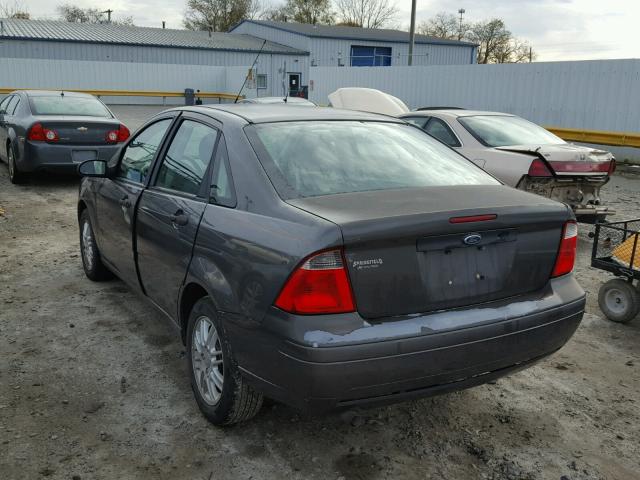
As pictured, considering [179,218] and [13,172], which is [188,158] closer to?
[179,218]

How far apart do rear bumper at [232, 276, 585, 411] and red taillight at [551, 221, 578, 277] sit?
10.3 inches

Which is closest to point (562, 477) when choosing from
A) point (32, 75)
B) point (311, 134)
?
point (311, 134)

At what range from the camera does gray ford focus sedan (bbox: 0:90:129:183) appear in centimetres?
937

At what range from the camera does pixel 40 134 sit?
934cm

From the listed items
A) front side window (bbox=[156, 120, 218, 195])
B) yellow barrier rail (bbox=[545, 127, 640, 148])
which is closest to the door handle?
front side window (bbox=[156, 120, 218, 195])

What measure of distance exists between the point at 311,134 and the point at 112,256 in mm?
2136

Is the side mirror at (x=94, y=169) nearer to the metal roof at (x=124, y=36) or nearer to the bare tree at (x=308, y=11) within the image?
the metal roof at (x=124, y=36)

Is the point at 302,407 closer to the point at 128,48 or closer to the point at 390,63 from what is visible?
the point at 128,48

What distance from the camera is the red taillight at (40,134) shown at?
30.6 feet

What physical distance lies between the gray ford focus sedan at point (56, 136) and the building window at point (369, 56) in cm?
3768

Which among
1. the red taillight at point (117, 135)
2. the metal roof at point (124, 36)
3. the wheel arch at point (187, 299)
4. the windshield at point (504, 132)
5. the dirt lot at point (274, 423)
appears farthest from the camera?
the metal roof at point (124, 36)

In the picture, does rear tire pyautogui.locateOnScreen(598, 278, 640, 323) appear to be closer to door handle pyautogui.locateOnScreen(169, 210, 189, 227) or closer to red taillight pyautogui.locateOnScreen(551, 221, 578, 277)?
red taillight pyautogui.locateOnScreen(551, 221, 578, 277)

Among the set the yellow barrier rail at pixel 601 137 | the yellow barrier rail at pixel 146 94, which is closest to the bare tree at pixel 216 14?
the yellow barrier rail at pixel 146 94

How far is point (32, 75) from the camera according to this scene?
35000mm
